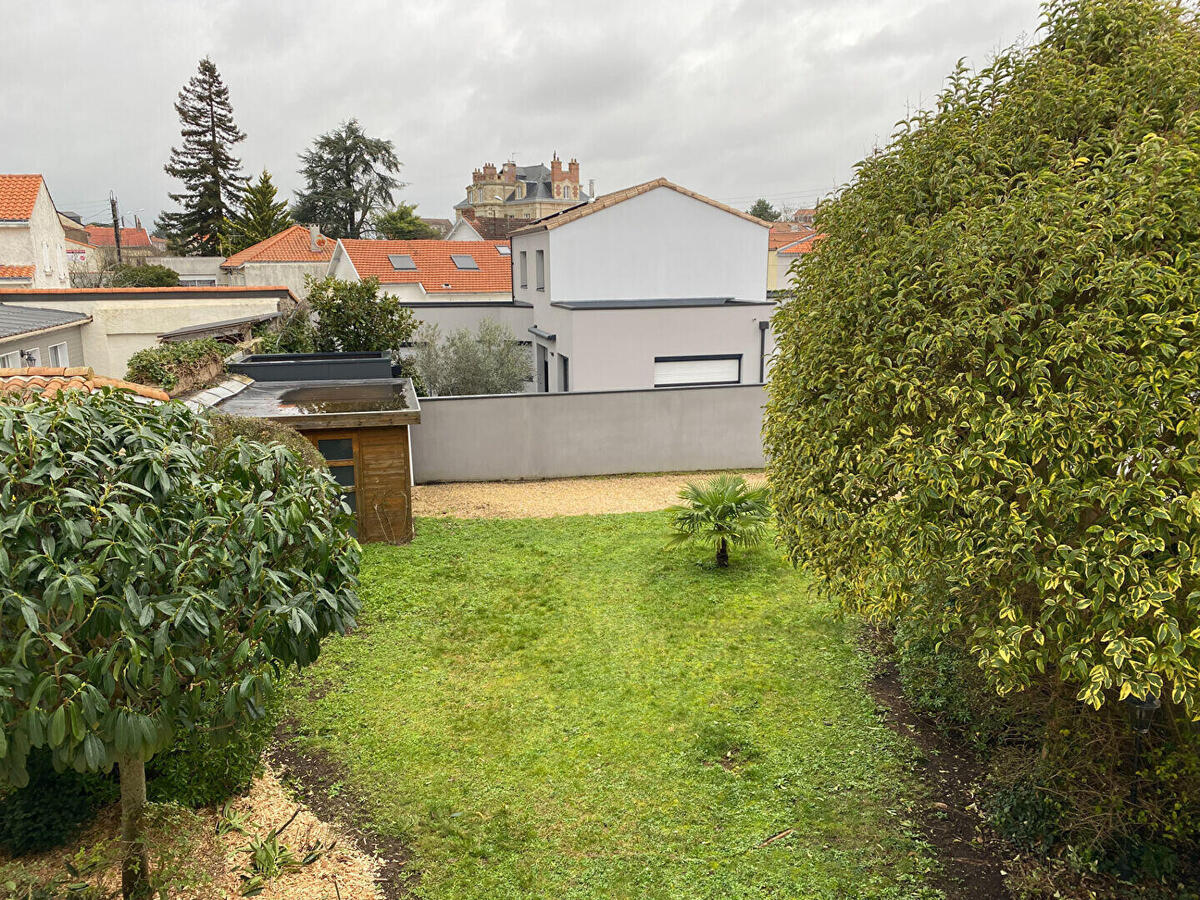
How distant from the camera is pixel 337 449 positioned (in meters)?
12.1

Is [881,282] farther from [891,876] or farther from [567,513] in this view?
[567,513]

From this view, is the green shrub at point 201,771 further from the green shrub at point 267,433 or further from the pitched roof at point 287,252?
the pitched roof at point 287,252

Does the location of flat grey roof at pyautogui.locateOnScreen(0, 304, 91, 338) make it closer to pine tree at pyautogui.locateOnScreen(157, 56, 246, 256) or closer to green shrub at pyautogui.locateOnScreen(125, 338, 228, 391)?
green shrub at pyautogui.locateOnScreen(125, 338, 228, 391)

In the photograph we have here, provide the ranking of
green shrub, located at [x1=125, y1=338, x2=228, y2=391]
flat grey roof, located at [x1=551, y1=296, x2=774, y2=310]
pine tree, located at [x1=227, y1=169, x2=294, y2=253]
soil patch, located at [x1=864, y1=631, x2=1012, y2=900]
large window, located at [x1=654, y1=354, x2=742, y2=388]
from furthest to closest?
1. pine tree, located at [x1=227, y1=169, x2=294, y2=253]
2. flat grey roof, located at [x1=551, y1=296, x2=774, y2=310]
3. large window, located at [x1=654, y1=354, x2=742, y2=388]
4. green shrub, located at [x1=125, y1=338, x2=228, y2=391]
5. soil patch, located at [x1=864, y1=631, x2=1012, y2=900]

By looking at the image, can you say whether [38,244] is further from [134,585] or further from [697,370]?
[134,585]

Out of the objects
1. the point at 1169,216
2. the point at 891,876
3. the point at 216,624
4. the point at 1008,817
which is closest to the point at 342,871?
the point at 216,624

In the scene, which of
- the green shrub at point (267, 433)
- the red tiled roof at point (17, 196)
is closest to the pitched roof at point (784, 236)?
the red tiled roof at point (17, 196)

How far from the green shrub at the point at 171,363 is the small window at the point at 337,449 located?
3.66 m

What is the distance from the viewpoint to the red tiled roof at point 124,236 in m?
90.5

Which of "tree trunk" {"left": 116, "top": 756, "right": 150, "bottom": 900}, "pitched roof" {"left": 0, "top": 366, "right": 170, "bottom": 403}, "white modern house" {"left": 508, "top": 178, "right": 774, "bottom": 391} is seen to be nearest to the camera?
"tree trunk" {"left": 116, "top": 756, "right": 150, "bottom": 900}

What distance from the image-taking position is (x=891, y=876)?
5285 mm

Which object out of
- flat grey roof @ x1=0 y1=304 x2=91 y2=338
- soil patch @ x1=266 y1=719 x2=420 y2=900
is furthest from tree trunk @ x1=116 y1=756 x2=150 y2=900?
flat grey roof @ x1=0 y1=304 x2=91 y2=338

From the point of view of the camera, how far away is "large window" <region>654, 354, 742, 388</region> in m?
21.3

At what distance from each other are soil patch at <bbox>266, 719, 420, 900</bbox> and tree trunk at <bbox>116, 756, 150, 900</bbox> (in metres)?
1.37
